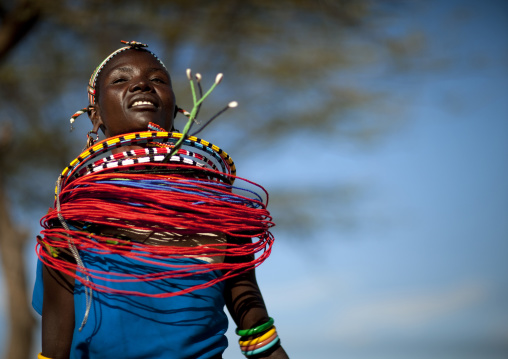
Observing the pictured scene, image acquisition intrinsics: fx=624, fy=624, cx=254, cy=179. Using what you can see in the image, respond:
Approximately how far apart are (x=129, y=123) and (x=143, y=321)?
2.66 feet

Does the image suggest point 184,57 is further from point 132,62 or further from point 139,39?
point 132,62

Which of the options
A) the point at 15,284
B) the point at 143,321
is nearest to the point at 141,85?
the point at 143,321

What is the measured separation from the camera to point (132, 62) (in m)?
2.61

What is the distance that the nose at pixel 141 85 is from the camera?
2543mm

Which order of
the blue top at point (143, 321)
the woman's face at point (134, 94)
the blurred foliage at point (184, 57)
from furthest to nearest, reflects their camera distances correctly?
the blurred foliage at point (184, 57), the woman's face at point (134, 94), the blue top at point (143, 321)

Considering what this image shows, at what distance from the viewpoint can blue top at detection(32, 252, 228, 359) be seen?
2.20 meters

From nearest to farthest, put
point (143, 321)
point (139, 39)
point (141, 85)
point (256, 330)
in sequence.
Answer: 1. point (143, 321)
2. point (256, 330)
3. point (141, 85)
4. point (139, 39)

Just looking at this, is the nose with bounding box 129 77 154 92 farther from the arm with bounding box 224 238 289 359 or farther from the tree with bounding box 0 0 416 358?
the tree with bounding box 0 0 416 358

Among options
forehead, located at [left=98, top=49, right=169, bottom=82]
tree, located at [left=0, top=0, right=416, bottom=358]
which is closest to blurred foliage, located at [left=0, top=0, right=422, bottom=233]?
tree, located at [left=0, top=0, right=416, bottom=358]

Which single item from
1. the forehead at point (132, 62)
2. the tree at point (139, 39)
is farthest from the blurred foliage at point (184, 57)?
the forehead at point (132, 62)

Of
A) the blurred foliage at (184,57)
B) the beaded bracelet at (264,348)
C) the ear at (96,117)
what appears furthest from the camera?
the blurred foliage at (184,57)

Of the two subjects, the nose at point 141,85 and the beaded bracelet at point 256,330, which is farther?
the nose at point 141,85

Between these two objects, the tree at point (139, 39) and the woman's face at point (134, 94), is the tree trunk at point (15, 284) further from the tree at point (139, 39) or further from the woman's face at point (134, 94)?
the woman's face at point (134, 94)

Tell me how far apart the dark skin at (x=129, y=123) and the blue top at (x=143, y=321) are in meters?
0.06
